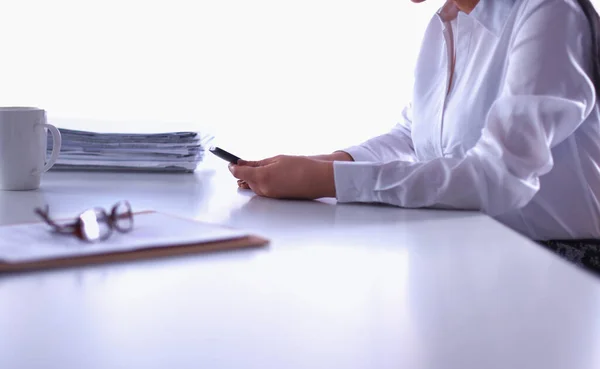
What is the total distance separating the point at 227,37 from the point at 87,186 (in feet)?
5.12

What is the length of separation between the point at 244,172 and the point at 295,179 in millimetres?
123

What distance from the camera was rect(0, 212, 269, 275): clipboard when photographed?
0.73 meters

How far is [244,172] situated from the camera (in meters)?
1.37

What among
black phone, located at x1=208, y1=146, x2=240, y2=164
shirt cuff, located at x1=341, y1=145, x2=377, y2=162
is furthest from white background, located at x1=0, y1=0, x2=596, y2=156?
black phone, located at x1=208, y1=146, x2=240, y2=164

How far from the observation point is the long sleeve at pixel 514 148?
125 centimetres

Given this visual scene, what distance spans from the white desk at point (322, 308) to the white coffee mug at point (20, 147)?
1.70 feet

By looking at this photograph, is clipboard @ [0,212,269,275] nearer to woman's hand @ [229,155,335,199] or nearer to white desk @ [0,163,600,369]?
white desk @ [0,163,600,369]

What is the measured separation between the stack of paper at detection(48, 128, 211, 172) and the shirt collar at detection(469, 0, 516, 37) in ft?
2.02

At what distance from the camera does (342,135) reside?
296 centimetres

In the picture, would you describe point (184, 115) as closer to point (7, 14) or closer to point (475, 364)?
point (7, 14)

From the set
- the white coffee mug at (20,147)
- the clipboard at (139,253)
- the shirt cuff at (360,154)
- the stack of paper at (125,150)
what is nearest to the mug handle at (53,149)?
the white coffee mug at (20,147)

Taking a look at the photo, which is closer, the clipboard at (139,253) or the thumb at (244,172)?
the clipboard at (139,253)

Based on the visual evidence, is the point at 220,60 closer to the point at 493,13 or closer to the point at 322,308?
the point at 493,13

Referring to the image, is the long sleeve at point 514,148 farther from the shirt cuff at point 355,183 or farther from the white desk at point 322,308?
the white desk at point 322,308
